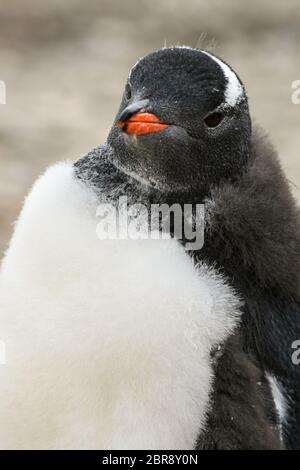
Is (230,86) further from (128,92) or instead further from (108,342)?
(108,342)

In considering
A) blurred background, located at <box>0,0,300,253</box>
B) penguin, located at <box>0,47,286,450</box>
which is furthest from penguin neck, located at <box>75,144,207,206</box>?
blurred background, located at <box>0,0,300,253</box>

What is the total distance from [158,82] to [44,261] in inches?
17.6

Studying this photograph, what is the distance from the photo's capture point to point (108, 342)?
1.80m

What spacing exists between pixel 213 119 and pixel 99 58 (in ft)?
16.4

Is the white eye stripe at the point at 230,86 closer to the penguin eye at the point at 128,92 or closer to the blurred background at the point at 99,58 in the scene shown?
the penguin eye at the point at 128,92

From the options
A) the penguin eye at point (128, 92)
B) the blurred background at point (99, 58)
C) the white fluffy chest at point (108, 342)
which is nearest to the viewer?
the white fluffy chest at point (108, 342)

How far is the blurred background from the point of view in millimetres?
5977

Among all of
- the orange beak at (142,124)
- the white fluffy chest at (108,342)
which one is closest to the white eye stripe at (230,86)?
the orange beak at (142,124)

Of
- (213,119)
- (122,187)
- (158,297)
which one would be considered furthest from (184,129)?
(158,297)

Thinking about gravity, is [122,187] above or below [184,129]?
below

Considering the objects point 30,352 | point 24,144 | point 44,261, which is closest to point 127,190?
point 44,261

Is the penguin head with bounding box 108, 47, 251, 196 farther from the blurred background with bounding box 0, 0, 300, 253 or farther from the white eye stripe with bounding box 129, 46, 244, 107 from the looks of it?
the blurred background with bounding box 0, 0, 300, 253

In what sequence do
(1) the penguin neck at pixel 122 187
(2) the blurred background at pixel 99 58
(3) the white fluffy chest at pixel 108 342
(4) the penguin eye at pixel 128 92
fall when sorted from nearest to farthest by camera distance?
(3) the white fluffy chest at pixel 108 342
(1) the penguin neck at pixel 122 187
(4) the penguin eye at pixel 128 92
(2) the blurred background at pixel 99 58

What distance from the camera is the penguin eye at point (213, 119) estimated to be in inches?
80.4
